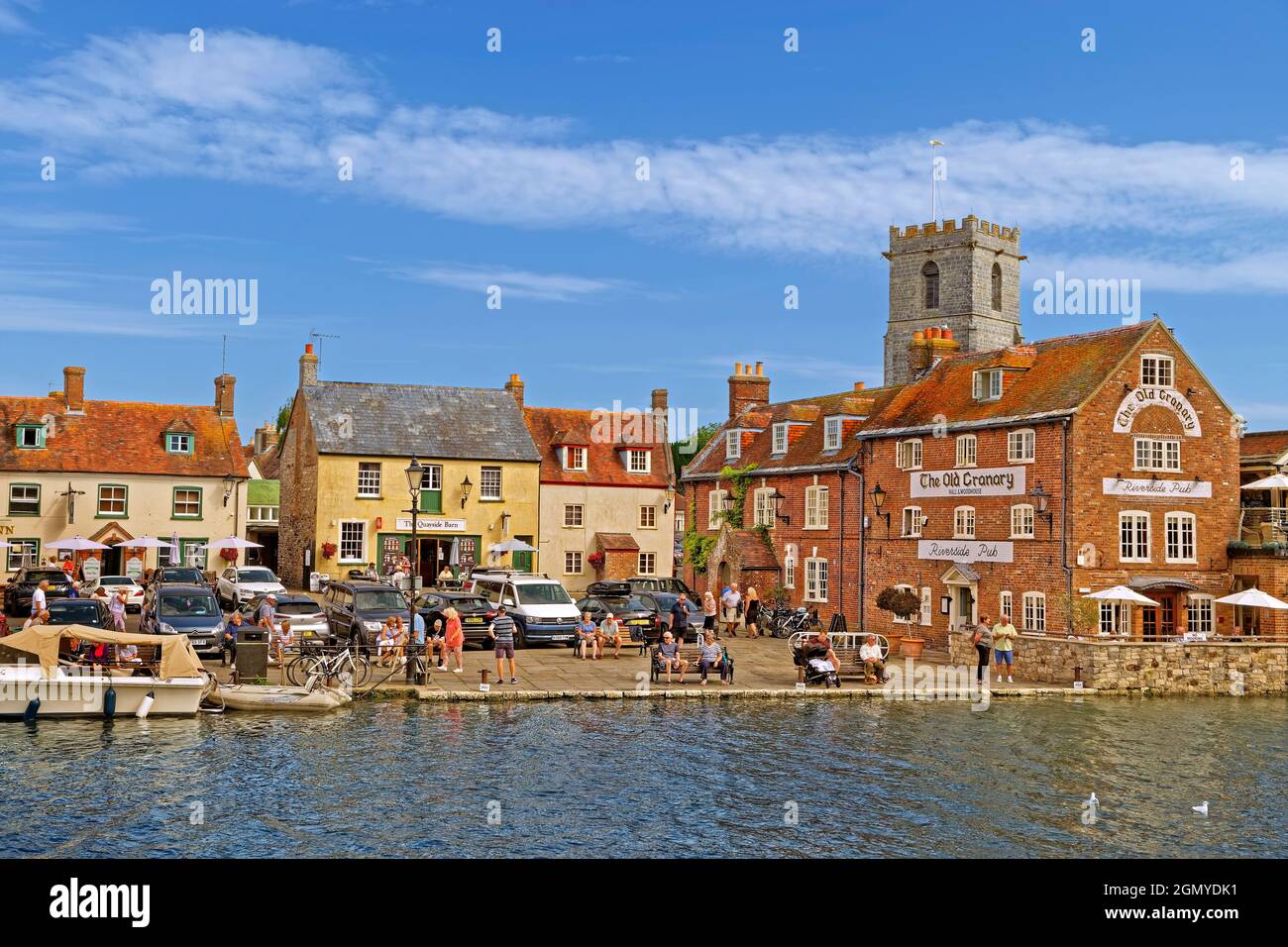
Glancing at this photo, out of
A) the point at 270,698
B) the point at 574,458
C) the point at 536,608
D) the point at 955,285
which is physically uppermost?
the point at 955,285

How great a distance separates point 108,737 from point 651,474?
3907 centimetres

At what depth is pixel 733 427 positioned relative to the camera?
50.7m

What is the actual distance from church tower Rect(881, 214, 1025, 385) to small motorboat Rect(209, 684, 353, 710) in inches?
2520

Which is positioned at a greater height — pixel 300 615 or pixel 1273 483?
pixel 1273 483

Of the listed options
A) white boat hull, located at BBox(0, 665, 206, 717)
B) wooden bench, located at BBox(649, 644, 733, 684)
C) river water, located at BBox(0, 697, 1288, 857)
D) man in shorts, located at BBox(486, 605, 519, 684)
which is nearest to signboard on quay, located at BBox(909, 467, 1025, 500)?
river water, located at BBox(0, 697, 1288, 857)

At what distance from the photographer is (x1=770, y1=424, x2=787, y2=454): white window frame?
154ft

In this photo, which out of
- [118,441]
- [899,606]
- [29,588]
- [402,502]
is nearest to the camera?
[899,606]

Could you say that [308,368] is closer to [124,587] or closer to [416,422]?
[416,422]

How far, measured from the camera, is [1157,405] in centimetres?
3419

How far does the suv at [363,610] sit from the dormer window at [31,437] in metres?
24.4

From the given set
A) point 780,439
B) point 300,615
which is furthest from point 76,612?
point 780,439

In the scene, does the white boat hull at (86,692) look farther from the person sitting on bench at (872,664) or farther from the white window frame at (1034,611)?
the white window frame at (1034,611)

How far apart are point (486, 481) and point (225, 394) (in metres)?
13.4

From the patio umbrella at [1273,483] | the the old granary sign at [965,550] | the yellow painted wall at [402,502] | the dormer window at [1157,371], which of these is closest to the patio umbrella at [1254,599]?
the patio umbrella at [1273,483]
